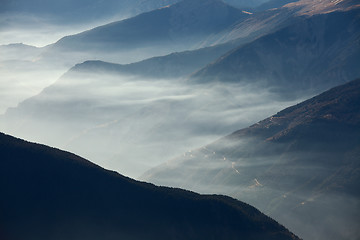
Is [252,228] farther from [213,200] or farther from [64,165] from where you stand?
[64,165]

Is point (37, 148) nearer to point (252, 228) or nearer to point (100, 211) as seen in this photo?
point (100, 211)

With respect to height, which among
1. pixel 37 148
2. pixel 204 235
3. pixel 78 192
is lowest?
pixel 204 235

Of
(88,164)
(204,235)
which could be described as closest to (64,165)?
(88,164)

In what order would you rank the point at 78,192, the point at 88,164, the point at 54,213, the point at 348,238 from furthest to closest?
the point at 348,238
the point at 88,164
the point at 78,192
the point at 54,213

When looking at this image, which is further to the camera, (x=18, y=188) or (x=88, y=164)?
(x=88, y=164)

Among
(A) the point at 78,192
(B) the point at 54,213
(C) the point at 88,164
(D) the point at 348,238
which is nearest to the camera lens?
(B) the point at 54,213

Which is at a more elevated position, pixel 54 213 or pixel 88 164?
pixel 88 164

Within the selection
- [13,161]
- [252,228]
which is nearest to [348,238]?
[252,228]
